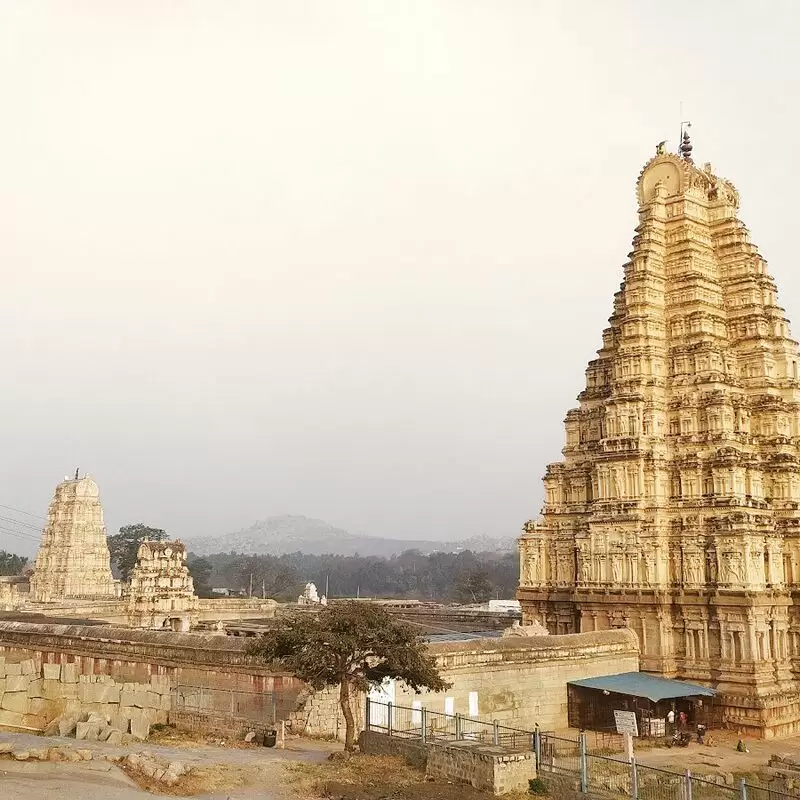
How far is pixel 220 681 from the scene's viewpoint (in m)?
23.0

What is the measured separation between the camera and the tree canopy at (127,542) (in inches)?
4077

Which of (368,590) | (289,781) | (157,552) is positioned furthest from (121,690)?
(368,590)

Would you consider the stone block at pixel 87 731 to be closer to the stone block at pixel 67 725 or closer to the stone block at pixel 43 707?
the stone block at pixel 67 725

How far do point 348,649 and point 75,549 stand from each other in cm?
6010

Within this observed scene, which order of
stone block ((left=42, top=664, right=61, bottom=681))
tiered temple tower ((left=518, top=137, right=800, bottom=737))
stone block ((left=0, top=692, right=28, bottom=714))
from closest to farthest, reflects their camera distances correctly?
stone block ((left=0, top=692, right=28, bottom=714)), stone block ((left=42, top=664, right=61, bottom=681)), tiered temple tower ((left=518, top=137, right=800, bottom=737))

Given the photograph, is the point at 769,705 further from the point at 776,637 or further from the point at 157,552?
the point at 157,552

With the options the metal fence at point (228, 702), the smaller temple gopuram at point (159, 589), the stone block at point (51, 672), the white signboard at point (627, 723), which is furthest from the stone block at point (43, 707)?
the white signboard at point (627, 723)

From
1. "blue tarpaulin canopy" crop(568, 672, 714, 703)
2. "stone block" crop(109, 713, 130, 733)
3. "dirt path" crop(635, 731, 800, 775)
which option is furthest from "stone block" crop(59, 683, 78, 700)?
"dirt path" crop(635, 731, 800, 775)

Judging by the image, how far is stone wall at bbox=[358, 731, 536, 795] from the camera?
16.6 meters

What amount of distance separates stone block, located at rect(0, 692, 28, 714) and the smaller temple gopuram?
1342 centimetres

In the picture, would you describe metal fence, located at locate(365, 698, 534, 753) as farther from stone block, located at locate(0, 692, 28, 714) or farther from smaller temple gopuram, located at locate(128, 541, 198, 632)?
smaller temple gopuram, located at locate(128, 541, 198, 632)

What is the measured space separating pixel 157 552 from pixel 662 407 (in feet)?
77.1

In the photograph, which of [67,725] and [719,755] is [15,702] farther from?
[719,755]

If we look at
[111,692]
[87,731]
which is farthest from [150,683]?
[87,731]
